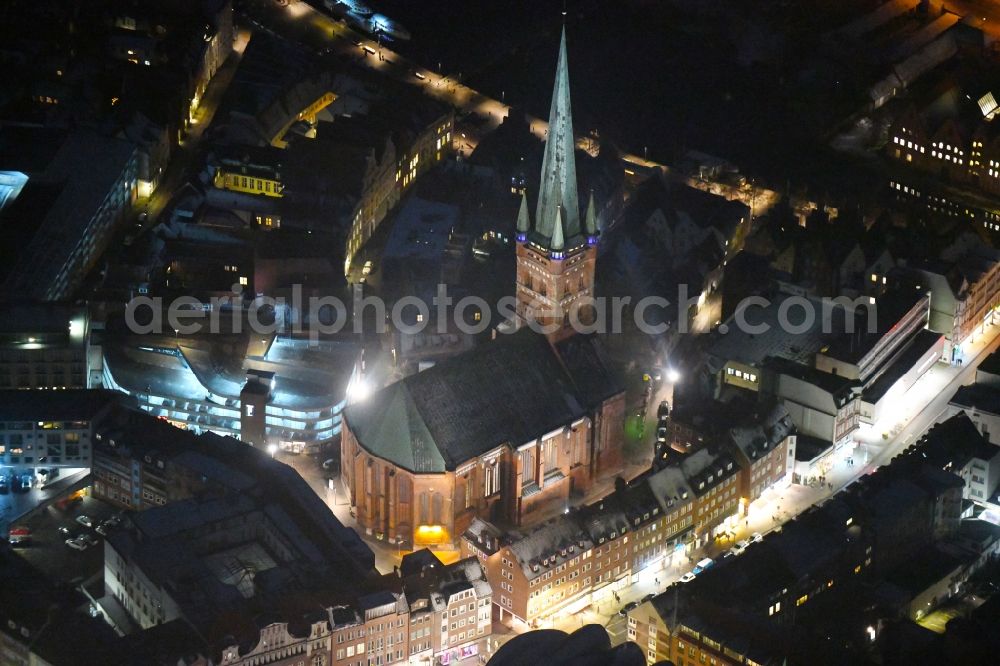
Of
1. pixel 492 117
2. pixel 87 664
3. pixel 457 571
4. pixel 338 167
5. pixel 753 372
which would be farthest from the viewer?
pixel 492 117

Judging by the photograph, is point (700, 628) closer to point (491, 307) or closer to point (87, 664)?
point (87, 664)

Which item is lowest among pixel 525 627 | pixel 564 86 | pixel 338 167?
pixel 525 627

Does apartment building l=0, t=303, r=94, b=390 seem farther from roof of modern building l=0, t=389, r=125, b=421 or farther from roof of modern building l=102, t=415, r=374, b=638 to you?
roof of modern building l=102, t=415, r=374, b=638

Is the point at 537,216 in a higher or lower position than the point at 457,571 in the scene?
higher

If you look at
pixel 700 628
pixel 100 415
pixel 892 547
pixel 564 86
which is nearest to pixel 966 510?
pixel 892 547

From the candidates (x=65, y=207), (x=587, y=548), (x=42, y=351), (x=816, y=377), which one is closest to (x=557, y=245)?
(x=816, y=377)

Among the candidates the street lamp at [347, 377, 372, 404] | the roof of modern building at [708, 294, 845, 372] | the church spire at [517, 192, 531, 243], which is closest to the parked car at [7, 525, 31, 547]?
the street lamp at [347, 377, 372, 404]
